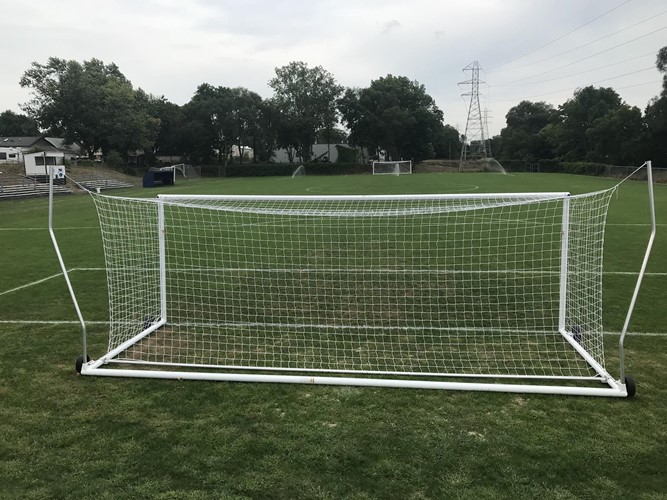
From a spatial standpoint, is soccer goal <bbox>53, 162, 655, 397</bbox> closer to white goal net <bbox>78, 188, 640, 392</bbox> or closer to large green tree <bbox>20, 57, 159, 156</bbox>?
white goal net <bbox>78, 188, 640, 392</bbox>

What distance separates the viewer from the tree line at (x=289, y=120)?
54.1m

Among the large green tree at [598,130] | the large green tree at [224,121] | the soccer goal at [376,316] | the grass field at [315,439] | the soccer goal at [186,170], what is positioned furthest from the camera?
the large green tree at [224,121]

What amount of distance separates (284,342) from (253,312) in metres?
1.30

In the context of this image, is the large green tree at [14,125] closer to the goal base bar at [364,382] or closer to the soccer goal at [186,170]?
the soccer goal at [186,170]

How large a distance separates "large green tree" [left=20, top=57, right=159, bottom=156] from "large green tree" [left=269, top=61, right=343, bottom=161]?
889 inches

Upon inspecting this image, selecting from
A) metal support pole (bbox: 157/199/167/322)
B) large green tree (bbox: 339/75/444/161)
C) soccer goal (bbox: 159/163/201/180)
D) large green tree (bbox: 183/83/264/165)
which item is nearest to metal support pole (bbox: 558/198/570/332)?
metal support pole (bbox: 157/199/167/322)

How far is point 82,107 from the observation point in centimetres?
5412

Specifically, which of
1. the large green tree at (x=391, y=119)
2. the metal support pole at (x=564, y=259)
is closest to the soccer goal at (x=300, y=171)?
the large green tree at (x=391, y=119)

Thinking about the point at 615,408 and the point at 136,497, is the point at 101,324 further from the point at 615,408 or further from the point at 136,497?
the point at 615,408

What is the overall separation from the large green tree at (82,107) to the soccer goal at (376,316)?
51584mm

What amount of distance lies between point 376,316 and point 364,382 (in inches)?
84.2

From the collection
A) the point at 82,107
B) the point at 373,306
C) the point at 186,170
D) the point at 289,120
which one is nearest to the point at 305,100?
the point at 289,120

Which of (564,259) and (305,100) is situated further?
(305,100)

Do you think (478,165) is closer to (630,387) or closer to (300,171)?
(300,171)
